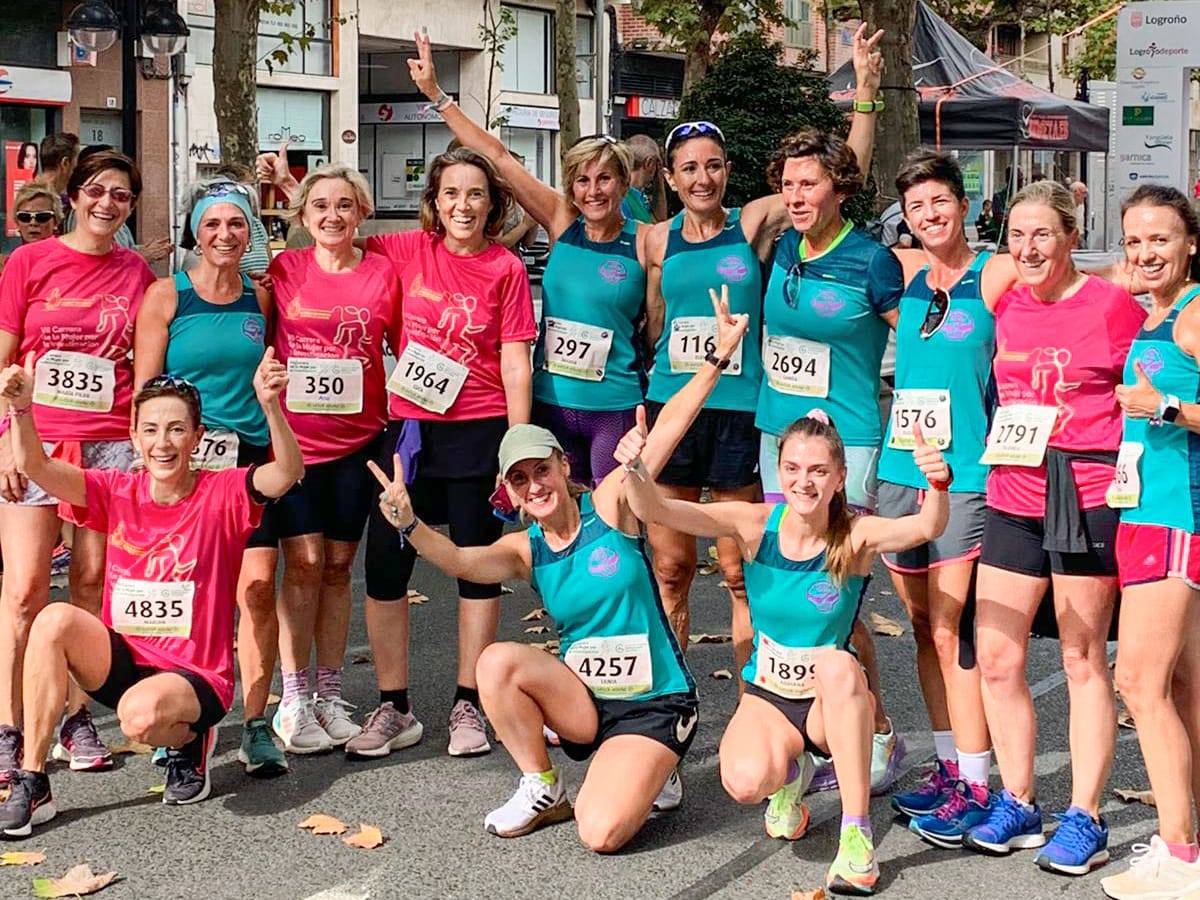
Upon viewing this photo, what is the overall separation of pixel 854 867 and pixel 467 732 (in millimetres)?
1676

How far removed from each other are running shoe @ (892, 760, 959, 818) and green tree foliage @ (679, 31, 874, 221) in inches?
316

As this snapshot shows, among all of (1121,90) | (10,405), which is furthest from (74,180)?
(1121,90)

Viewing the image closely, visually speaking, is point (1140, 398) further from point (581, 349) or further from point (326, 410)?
point (326, 410)

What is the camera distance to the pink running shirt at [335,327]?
554 centimetres

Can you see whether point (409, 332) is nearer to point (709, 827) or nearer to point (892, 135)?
point (709, 827)

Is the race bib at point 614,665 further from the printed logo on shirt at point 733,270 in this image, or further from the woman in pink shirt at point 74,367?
the woman in pink shirt at point 74,367

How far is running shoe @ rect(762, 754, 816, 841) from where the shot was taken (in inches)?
188

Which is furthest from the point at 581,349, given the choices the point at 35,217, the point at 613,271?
the point at 35,217

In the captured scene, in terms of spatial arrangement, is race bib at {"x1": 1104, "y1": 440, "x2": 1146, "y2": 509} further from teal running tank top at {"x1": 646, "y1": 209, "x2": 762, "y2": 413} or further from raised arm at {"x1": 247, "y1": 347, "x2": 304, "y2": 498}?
raised arm at {"x1": 247, "y1": 347, "x2": 304, "y2": 498}

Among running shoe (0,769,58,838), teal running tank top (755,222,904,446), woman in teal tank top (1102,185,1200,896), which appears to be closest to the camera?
woman in teal tank top (1102,185,1200,896)

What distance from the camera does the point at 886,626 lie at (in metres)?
7.59

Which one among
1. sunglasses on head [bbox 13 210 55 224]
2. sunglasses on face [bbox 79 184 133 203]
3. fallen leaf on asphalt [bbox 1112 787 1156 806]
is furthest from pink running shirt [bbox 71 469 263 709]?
sunglasses on head [bbox 13 210 55 224]

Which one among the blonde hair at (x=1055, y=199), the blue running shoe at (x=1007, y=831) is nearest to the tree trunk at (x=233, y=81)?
the blonde hair at (x=1055, y=199)

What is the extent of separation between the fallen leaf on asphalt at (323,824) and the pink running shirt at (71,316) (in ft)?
4.65
